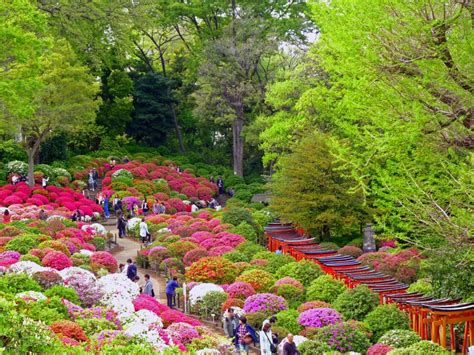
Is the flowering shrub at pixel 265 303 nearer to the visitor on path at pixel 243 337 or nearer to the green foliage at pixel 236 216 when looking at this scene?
the visitor on path at pixel 243 337

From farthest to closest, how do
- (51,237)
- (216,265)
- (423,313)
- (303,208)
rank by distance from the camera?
(303,208) < (51,237) < (216,265) < (423,313)

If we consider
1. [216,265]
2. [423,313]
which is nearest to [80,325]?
[423,313]

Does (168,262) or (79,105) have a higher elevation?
(79,105)

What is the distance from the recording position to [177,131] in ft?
198

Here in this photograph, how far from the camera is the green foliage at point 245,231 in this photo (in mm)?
32281

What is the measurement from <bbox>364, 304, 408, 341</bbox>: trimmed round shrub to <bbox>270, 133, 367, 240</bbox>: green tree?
491 inches

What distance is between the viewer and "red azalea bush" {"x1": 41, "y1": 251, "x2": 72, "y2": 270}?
22562 mm

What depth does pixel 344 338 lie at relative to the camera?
1684cm

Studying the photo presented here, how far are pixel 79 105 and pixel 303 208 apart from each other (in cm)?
1659

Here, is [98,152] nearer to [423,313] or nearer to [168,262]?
[168,262]

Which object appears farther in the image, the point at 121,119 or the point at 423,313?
the point at 121,119

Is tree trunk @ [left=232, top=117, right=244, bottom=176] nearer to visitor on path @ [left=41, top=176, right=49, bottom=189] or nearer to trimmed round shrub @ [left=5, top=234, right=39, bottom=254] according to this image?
visitor on path @ [left=41, top=176, right=49, bottom=189]

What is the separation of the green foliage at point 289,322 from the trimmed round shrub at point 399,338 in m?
2.25

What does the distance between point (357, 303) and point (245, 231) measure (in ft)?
44.3
